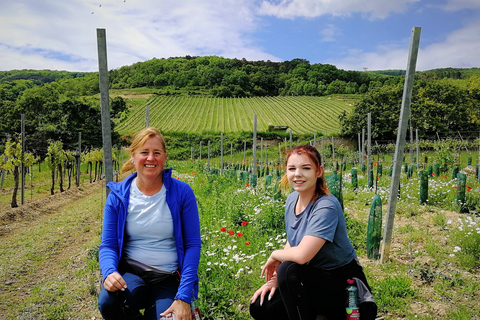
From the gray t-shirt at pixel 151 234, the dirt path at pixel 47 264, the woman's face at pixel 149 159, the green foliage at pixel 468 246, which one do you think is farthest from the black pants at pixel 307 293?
the green foliage at pixel 468 246

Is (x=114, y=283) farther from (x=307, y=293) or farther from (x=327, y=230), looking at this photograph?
(x=327, y=230)

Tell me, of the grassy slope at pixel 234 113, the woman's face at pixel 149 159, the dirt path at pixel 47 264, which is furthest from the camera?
the grassy slope at pixel 234 113

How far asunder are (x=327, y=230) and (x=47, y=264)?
4739 millimetres

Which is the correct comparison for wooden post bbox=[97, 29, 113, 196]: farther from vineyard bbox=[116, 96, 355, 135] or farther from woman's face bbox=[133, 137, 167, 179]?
vineyard bbox=[116, 96, 355, 135]

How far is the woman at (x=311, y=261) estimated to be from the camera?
206cm

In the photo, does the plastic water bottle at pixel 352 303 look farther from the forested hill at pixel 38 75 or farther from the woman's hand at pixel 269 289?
the forested hill at pixel 38 75

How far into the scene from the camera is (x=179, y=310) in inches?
81.7

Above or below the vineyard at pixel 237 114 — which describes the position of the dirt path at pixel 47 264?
below

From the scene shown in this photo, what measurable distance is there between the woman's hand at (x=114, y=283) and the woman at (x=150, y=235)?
0.05 meters

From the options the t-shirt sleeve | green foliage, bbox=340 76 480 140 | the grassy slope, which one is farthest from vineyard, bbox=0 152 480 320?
the grassy slope

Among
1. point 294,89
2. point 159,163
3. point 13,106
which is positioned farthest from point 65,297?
point 294,89

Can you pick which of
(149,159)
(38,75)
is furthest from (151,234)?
(38,75)

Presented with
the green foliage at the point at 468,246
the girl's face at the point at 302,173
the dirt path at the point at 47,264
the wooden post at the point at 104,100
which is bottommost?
the dirt path at the point at 47,264

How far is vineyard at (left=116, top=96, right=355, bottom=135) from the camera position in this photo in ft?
147
